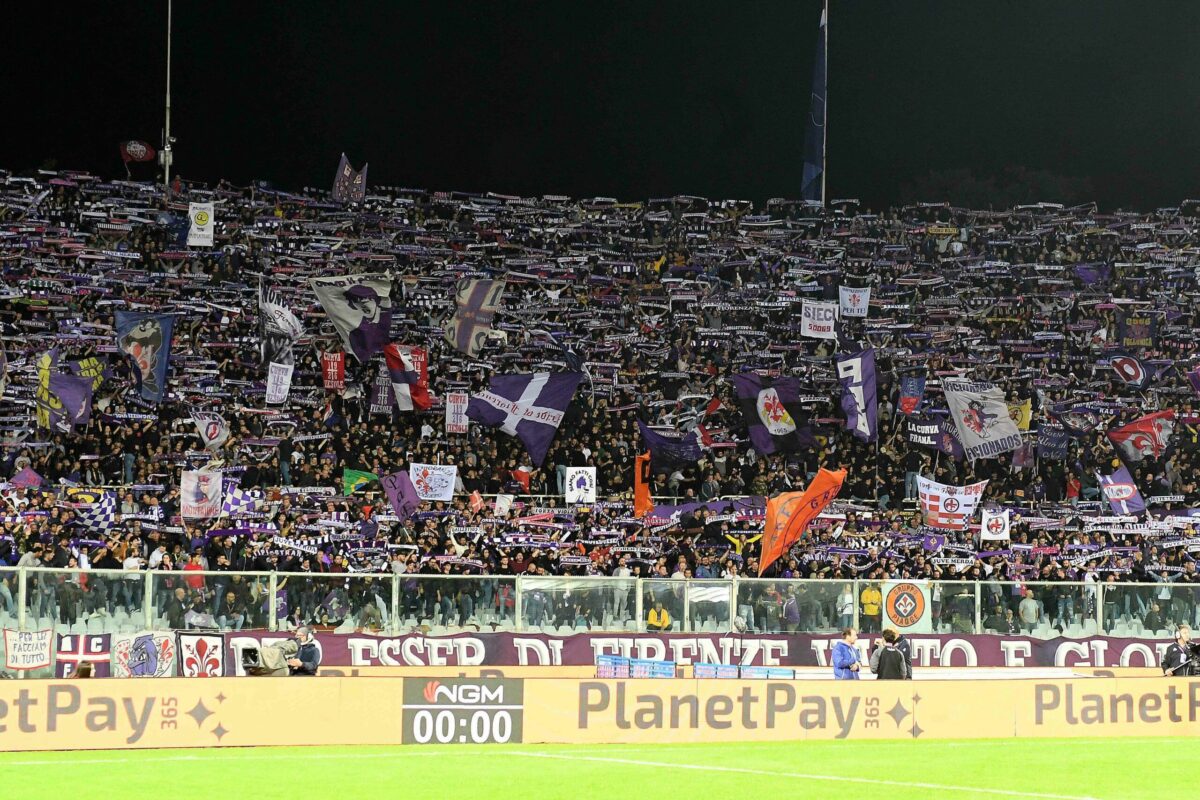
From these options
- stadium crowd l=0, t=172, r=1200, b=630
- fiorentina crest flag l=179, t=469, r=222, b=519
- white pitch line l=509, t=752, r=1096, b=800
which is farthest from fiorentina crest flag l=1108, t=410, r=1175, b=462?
white pitch line l=509, t=752, r=1096, b=800

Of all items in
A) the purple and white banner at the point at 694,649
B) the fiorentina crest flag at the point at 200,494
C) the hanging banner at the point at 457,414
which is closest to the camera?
the purple and white banner at the point at 694,649

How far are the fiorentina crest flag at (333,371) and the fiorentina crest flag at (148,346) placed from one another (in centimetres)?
389

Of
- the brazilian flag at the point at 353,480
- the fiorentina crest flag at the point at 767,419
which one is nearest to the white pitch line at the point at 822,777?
the brazilian flag at the point at 353,480

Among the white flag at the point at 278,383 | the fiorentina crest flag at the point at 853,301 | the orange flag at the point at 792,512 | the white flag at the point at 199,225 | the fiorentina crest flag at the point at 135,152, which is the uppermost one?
the fiorentina crest flag at the point at 135,152

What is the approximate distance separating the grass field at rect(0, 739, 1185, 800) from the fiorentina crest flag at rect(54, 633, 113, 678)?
662cm

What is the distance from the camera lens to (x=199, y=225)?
41.2m

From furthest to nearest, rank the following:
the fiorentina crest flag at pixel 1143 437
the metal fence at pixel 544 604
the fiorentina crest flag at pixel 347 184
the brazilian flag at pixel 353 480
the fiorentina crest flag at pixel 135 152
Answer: the fiorentina crest flag at pixel 135 152, the fiorentina crest flag at pixel 347 184, the fiorentina crest flag at pixel 1143 437, the brazilian flag at pixel 353 480, the metal fence at pixel 544 604

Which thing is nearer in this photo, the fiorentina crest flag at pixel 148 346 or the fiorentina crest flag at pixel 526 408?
the fiorentina crest flag at pixel 148 346

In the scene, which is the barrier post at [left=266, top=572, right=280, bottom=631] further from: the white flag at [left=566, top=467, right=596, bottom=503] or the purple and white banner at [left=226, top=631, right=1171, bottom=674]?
the white flag at [left=566, top=467, right=596, bottom=503]

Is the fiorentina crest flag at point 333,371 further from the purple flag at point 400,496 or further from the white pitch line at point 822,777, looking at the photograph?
the white pitch line at point 822,777

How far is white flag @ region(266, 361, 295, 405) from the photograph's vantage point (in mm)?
36656

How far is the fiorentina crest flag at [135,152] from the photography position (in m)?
49.2

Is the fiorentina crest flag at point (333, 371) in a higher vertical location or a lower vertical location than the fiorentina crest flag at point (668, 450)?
higher

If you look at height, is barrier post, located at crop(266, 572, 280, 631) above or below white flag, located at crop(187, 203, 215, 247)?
below
